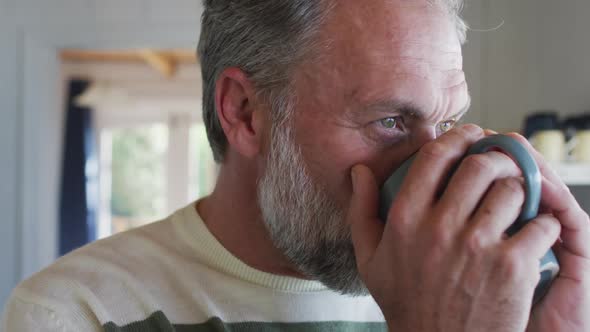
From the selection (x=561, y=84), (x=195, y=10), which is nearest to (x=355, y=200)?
(x=561, y=84)

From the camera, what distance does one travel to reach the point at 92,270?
0.93 metres

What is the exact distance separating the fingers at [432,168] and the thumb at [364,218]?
7 centimetres

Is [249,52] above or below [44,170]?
above

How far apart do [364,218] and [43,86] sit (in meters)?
2.30

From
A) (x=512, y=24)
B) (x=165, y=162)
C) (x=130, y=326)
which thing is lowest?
(x=165, y=162)

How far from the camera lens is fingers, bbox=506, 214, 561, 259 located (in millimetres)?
603

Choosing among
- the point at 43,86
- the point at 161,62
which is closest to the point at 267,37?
the point at 43,86

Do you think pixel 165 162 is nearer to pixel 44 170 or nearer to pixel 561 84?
pixel 44 170

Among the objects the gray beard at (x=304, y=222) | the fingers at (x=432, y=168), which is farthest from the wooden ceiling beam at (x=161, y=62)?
the fingers at (x=432, y=168)

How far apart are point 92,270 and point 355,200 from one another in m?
0.45

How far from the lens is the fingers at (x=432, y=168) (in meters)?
0.65

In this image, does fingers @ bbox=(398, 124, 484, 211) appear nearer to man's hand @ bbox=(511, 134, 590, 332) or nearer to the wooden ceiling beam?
man's hand @ bbox=(511, 134, 590, 332)

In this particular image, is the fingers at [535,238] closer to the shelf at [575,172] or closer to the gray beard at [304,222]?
the gray beard at [304,222]

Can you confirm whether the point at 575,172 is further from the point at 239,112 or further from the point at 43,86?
the point at 43,86
